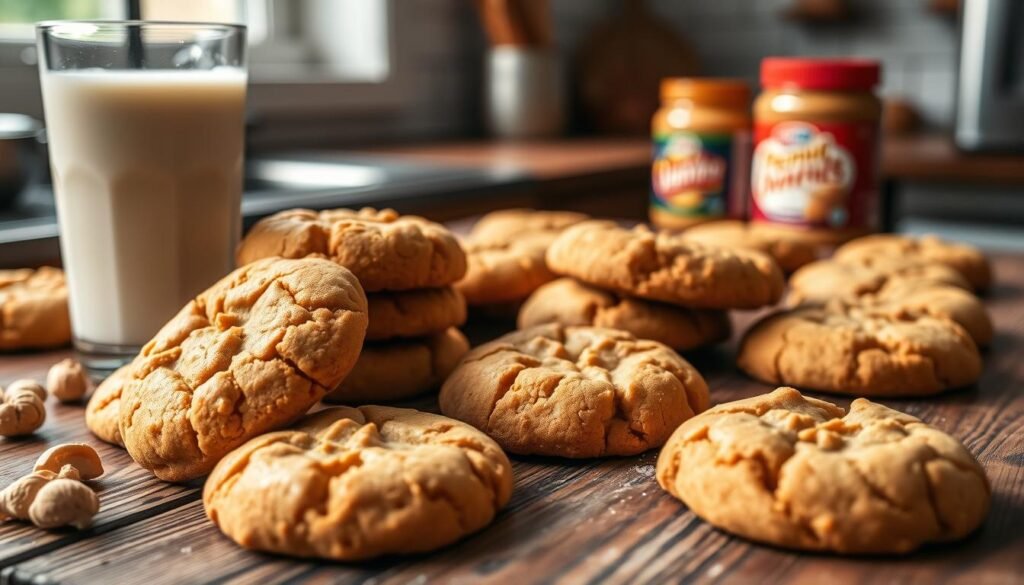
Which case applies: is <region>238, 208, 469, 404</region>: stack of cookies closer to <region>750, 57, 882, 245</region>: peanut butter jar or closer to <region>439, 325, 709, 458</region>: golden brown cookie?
<region>439, 325, 709, 458</region>: golden brown cookie

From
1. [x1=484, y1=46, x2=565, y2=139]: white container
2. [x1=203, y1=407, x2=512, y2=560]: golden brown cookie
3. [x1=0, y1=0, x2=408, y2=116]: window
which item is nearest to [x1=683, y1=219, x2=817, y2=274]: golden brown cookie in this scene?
[x1=203, y1=407, x2=512, y2=560]: golden brown cookie

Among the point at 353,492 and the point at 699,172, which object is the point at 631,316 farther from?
the point at 699,172

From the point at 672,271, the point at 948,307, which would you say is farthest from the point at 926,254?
the point at 672,271

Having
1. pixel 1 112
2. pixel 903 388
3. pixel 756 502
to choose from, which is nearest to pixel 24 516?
pixel 756 502

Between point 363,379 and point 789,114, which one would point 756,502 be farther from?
point 789,114

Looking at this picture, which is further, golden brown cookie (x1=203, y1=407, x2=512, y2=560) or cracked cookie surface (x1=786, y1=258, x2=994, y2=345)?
cracked cookie surface (x1=786, y1=258, x2=994, y2=345)

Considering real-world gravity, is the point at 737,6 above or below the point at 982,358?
above

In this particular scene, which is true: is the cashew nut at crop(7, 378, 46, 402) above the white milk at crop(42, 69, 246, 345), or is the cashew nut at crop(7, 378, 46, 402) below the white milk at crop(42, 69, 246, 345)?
below
